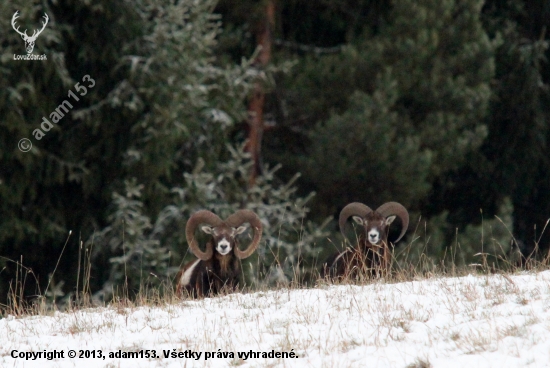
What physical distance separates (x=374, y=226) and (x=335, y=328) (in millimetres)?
5887

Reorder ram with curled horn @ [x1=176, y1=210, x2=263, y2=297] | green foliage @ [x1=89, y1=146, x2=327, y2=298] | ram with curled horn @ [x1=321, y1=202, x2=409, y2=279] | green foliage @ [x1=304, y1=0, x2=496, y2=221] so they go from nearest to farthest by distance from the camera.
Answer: ram with curled horn @ [x1=176, y1=210, x2=263, y2=297], ram with curled horn @ [x1=321, y1=202, x2=409, y2=279], green foliage @ [x1=89, y1=146, x2=327, y2=298], green foliage @ [x1=304, y1=0, x2=496, y2=221]

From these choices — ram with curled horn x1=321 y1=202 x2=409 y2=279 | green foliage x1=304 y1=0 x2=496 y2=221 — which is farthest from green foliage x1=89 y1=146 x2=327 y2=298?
ram with curled horn x1=321 y1=202 x2=409 y2=279

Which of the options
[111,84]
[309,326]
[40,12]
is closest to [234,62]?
[111,84]

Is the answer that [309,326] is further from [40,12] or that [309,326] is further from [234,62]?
[234,62]

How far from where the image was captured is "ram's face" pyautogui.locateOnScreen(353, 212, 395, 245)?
42.6 ft

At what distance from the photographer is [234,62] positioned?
2067cm

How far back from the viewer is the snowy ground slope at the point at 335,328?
662 cm

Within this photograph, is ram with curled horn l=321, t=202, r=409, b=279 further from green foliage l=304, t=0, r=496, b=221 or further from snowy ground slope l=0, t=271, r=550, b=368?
green foliage l=304, t=0, r=496, b=221

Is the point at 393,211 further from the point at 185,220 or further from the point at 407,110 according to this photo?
the point at 407,110

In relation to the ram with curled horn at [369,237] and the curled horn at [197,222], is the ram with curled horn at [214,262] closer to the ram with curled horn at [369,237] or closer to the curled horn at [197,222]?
the curled horn at [197,222]

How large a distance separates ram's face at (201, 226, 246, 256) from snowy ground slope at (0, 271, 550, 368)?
8.58ft

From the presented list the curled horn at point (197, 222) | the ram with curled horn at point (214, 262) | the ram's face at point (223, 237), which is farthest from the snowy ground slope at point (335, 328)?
the curled horn at point (197, 222)

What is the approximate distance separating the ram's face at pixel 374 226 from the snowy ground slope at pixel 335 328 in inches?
140

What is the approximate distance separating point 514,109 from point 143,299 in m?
16.9
